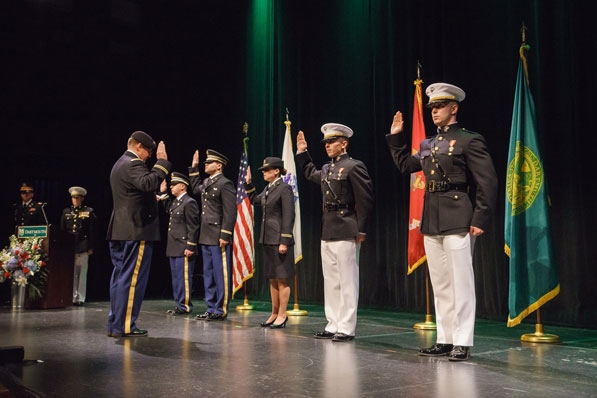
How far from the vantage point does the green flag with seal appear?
4367mm

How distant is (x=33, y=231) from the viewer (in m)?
7.04

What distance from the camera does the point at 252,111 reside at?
9.16 metres

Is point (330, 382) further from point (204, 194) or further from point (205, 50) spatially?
point (205, 50)

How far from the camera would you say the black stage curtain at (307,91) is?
5406 mm

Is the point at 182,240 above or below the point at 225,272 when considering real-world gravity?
Result: above

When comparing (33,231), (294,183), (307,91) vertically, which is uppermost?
(307,91)

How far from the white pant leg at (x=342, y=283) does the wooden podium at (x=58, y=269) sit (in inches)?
162

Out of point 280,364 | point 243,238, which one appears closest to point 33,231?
point 243,238

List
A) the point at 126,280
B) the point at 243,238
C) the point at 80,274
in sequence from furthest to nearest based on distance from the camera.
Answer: the point at 80,274, the point at 243,238, the point at 126,280

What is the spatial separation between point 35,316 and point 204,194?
2.21 metres

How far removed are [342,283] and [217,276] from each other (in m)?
1.80

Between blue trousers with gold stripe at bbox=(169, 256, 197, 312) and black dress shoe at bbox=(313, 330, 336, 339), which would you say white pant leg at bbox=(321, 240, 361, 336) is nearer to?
black dress shoe at bbox=(313, 330, 336, 339)

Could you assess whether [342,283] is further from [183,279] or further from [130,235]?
[183,279]

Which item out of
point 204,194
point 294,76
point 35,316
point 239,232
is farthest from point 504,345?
point 294,76
